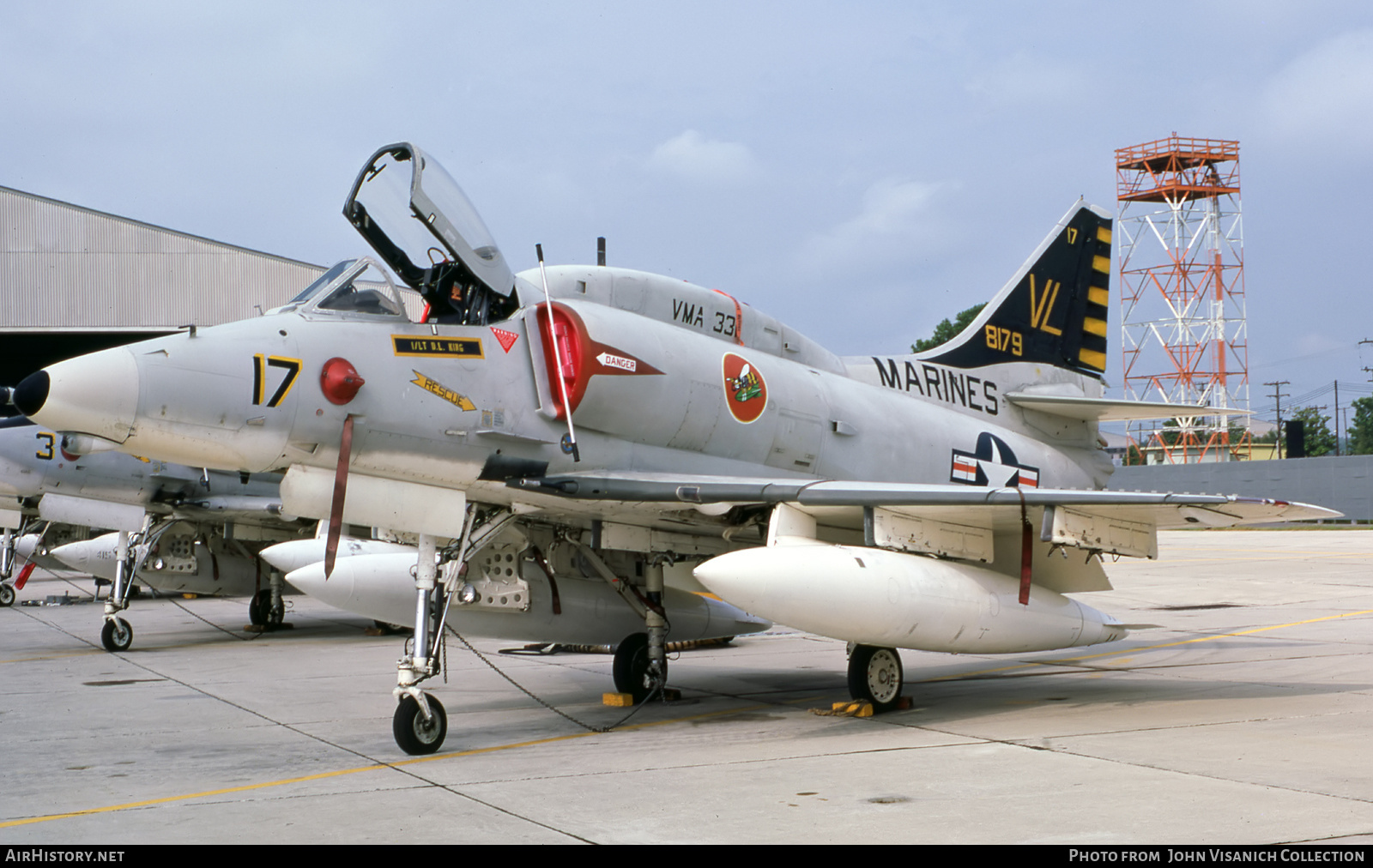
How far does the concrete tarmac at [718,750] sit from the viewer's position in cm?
525

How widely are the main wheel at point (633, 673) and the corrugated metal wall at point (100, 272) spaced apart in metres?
25.5

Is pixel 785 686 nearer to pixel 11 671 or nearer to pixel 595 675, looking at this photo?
pixel 595 675

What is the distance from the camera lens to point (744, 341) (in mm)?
9602

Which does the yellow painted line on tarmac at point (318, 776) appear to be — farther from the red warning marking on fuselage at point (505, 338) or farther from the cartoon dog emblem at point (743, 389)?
the red warning marking on fuselage at point (505, 338)

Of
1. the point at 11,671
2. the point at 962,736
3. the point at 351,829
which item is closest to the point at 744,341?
the point at 962,736

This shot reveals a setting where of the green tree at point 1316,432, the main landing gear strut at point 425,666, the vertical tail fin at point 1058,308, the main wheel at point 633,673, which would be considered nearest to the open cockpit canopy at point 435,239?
the main landing gear strut at point 425,666

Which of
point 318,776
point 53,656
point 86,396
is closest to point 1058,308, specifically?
point 318,776

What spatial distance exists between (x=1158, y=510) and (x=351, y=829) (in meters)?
5.90

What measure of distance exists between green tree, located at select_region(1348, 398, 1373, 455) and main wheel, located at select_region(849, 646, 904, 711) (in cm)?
10099

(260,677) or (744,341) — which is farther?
(260,677)

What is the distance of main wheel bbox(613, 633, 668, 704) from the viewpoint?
32.4 ft

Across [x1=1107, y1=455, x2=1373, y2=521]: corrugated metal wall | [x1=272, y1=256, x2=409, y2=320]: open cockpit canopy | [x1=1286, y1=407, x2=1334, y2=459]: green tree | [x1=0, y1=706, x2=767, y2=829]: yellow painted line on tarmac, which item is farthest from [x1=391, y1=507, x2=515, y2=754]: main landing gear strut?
[x1=1286, y1=407, x2=1334, y2=459]: green tree

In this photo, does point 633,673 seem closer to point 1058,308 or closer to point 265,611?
point 1058,308

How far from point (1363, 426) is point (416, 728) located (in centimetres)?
10892
